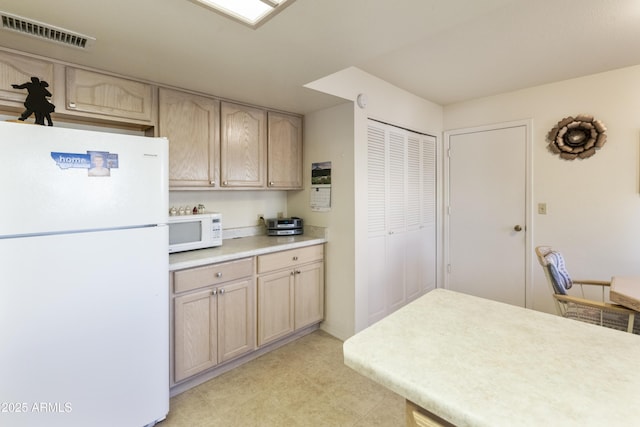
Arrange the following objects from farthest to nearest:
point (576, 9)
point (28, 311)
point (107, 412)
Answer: point (576, 9)
point (107, 412)
point (28, 311)

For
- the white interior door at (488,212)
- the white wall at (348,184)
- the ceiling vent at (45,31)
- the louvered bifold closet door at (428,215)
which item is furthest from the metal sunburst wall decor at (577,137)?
the ceiling vent at (45,31)

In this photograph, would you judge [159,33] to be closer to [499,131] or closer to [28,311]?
[28,311]

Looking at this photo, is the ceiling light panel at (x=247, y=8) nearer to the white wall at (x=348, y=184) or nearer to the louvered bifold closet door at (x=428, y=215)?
the white wall at (x=348, y=184)

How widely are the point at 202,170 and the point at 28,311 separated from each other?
1.34 metres

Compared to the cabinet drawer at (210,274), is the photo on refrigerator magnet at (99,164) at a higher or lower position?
higher

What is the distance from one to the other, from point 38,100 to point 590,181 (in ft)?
13.4

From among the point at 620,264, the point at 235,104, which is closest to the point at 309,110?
the point at 235,104

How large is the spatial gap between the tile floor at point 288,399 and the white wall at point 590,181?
2168 mm

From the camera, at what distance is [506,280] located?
126 inches

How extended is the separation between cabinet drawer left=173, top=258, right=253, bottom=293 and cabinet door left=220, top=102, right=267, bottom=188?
2.31 ft

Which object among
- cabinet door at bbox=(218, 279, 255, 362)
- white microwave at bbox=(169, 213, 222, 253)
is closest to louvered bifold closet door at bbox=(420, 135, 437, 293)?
cabinet door at bbox=(218, 279, 255, 362)

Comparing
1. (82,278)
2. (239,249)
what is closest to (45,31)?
(82,278)

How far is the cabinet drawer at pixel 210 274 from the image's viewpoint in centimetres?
195

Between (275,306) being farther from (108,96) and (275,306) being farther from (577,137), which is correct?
(577,137)
